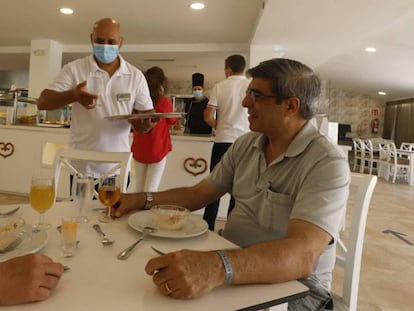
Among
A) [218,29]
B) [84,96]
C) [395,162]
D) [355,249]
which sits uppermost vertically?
[218,29]

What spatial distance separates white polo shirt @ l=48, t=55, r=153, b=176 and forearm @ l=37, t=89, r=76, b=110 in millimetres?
51

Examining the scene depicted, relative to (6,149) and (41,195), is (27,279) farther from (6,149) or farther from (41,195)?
(6,149)

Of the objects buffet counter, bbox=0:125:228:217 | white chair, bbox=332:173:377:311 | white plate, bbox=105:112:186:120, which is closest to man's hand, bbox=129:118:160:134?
white plate, bbox=105:112:186:120

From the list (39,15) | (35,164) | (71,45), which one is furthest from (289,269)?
(71,45)

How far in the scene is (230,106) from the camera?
2.85 metres

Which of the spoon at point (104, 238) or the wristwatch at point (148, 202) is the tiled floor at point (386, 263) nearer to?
the wristwatch at point (148, 202)

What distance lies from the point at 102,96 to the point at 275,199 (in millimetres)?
1159

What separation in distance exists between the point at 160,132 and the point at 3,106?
10.4 feet

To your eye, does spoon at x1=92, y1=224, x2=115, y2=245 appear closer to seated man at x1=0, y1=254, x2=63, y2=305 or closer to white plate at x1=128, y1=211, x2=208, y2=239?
white plate at x1=128, y1=211, x2=208, y2=239

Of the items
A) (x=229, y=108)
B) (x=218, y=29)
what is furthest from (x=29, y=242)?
(x=218, y=29)

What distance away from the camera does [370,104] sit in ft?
41.2

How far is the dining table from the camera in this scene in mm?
588

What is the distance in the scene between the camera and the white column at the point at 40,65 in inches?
219

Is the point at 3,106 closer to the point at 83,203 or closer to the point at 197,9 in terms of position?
the point at 197,9
